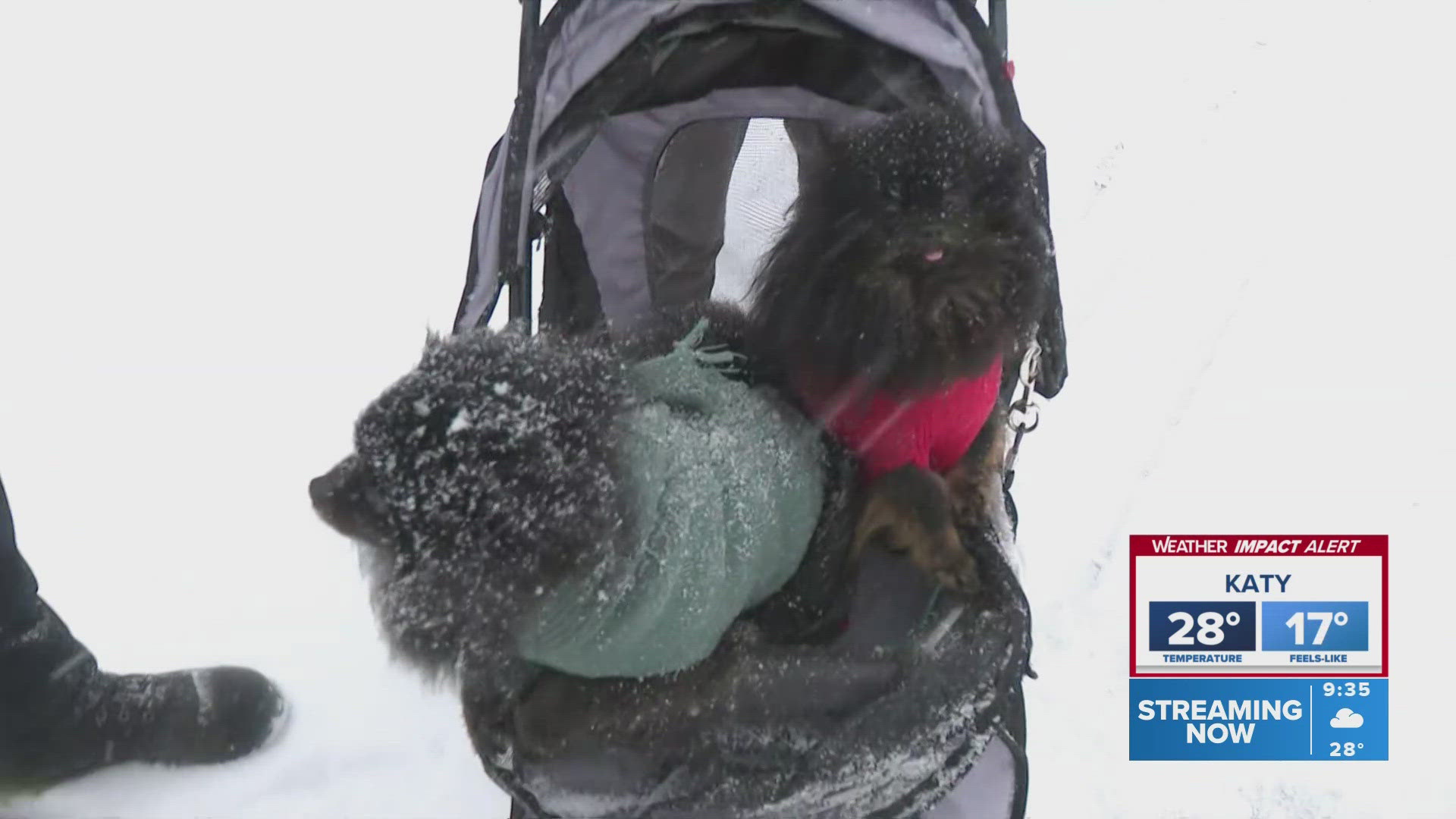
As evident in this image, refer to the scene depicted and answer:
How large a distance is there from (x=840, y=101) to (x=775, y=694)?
1062 millimetres

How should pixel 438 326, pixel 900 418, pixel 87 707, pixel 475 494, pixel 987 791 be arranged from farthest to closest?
pixel 438 326 < pixel 87 707 < pixel 987 791 < pixel 900 418 < pixel 475 494

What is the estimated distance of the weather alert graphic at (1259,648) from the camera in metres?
1.79

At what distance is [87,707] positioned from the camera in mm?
1705

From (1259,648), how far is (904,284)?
1.26m

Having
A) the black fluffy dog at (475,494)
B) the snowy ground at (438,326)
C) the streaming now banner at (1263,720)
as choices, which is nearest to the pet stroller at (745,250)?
the black fluffy dog at (475,494)

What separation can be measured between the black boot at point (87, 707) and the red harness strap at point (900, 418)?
1301 millimetres

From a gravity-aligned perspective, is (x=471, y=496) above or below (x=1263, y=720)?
above

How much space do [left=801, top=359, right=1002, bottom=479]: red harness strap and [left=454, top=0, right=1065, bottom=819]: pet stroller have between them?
0.15 metres

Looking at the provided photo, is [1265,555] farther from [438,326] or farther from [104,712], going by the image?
[104,712]

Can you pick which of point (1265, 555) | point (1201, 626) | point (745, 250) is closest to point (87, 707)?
point (745, 250)

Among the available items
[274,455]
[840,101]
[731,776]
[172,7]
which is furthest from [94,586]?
[172,7]

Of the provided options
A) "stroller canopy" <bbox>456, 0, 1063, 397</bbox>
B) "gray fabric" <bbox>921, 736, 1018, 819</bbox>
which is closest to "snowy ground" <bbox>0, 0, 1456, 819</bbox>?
"gray fabric" <bbox>921, 736, 1018, 819</bbox>

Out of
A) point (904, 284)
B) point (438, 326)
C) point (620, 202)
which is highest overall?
point (620, 202)

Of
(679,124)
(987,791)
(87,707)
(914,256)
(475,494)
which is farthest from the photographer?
(679,124)
